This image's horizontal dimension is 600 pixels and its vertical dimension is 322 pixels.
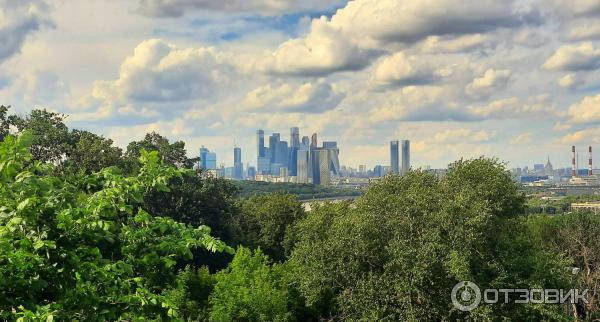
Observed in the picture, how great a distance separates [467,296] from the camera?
2705 cm


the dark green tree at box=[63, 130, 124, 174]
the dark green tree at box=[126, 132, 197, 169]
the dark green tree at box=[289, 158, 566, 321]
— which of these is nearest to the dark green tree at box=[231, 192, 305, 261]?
the dark green tree at box=[126, 132, 197, 169]

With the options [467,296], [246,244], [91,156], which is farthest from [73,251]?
[246,244]

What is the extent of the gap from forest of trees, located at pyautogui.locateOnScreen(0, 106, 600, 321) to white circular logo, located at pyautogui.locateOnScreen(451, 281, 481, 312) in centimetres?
45

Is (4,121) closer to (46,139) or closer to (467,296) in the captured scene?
(46,139)

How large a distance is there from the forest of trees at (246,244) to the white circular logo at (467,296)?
17.8 inches

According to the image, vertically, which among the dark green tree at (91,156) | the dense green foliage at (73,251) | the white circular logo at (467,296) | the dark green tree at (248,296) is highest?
the dark green tree at (91,156)

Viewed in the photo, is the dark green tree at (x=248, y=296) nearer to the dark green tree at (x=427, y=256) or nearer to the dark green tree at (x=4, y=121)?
the dark green tree at (x=427, y=256)

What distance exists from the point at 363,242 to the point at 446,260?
15.1ft

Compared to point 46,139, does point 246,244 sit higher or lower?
lower

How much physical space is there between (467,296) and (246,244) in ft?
104

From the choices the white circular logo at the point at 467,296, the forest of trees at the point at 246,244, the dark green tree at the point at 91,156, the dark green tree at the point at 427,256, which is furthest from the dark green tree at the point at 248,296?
the dark green tree at the point at 91,156

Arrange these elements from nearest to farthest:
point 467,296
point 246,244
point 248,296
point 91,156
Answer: point 467,296, point 248,296, point 91,156, point 246,244

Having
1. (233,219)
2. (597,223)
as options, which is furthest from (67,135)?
(597,223)

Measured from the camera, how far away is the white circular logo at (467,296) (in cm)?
2694
